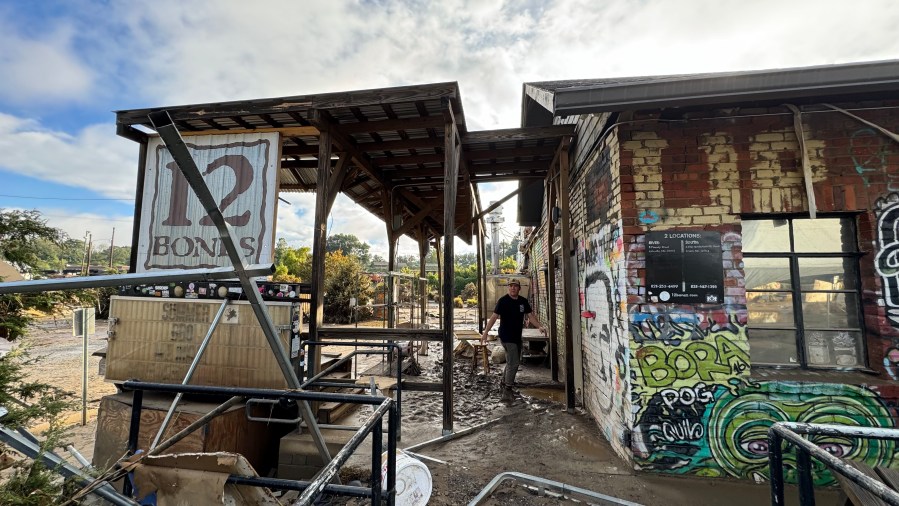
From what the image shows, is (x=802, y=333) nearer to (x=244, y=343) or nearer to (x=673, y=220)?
(x=673, y=220)

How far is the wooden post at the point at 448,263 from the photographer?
180 inches

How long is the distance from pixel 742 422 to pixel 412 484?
306cm

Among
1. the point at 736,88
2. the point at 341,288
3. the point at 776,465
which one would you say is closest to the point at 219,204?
the point at 736,88

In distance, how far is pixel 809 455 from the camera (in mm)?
1652

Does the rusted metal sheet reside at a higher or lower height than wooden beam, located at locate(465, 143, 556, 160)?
lower

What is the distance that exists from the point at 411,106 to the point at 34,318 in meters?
3.87

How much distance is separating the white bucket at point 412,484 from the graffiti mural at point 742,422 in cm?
206

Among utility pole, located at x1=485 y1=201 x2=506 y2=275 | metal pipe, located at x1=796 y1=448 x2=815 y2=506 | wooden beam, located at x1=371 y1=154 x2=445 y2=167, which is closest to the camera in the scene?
metal pipe, located at x1=796 y1=448 x2=815 y2=506

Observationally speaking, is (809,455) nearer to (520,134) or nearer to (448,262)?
(448,262)

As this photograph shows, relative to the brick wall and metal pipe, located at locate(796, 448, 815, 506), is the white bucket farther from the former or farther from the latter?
metal pipe, located at locate(796, 448, 815, 506)

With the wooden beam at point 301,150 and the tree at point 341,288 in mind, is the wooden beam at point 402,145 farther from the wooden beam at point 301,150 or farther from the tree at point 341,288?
the tree at point 341,288

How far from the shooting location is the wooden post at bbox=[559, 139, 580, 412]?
5217mm

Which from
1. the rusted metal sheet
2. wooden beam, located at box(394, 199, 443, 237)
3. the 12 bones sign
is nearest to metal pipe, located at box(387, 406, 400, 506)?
the rusted metal sheet

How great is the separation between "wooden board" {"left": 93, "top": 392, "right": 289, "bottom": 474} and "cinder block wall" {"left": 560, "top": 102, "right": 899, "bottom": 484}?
3.78m
